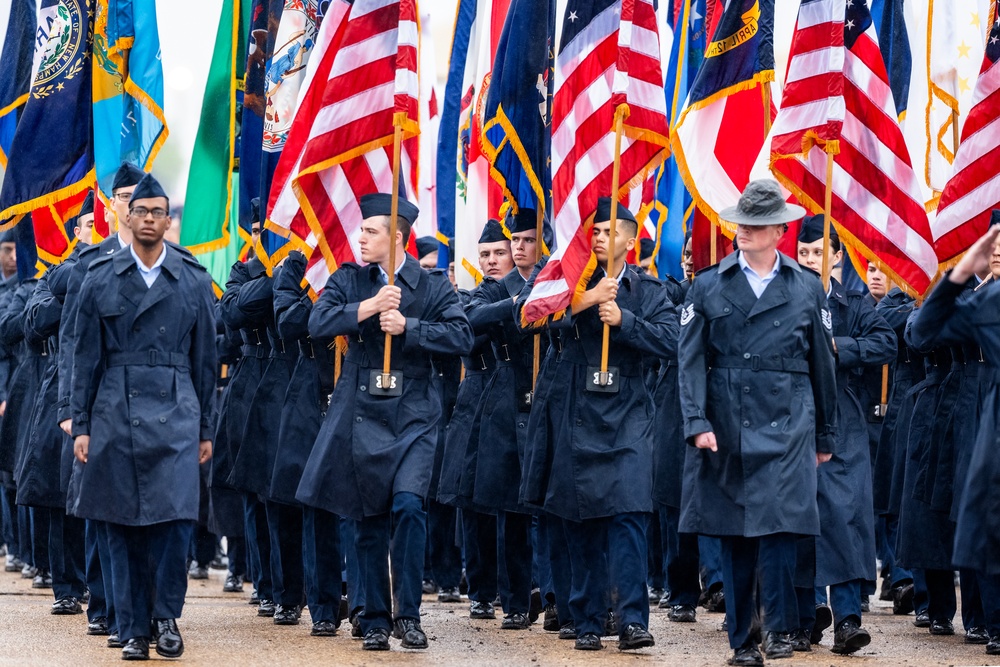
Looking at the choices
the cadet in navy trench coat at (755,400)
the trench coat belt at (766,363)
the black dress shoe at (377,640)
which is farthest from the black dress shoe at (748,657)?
the black dress shoe at (377,640)

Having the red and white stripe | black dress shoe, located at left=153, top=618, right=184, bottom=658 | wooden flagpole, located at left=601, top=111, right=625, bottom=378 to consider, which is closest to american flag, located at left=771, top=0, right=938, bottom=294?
the red and white stripe

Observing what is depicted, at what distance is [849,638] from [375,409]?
3.07 meters

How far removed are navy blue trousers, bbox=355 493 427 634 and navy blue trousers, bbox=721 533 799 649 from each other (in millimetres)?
1814

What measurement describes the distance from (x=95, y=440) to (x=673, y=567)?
4.53 metres

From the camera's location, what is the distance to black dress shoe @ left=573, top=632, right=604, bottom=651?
993cm

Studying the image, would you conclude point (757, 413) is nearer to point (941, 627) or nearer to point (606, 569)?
point (606, 569)

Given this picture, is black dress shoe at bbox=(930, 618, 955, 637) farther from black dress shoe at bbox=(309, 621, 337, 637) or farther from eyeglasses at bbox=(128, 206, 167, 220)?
eyeglasses at bbox=(128, 206, 167, 220)

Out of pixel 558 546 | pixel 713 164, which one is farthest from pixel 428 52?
pixel 558 546

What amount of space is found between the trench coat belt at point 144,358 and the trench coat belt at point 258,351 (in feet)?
9.17

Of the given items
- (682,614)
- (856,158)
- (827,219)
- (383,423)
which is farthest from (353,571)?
(856,158)

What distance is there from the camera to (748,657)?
9.02 m

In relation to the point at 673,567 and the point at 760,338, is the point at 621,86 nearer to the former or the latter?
the point at 760,338

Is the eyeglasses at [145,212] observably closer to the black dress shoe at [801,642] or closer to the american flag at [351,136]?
the american flag at [351,136]

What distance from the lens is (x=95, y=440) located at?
927 cm
